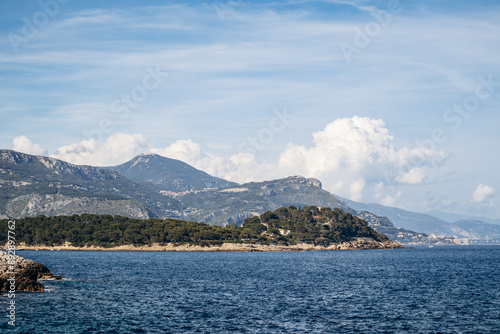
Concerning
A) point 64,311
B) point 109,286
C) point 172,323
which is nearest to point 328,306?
point 172,323

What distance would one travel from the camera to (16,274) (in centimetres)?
8262

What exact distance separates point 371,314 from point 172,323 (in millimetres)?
26435

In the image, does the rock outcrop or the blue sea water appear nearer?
the blue sea water

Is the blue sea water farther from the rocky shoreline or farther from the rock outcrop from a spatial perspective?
the rock outcrop

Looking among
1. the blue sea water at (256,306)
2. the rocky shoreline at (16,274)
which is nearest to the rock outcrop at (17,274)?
the rocky shoreline at (16,274)

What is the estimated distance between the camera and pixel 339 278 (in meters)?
120

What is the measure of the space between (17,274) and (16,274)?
448 mm

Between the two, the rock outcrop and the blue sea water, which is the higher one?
the rock outcrop

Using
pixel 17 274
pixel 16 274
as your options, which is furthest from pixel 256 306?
pixel 17 274

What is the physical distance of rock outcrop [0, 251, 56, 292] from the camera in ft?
257

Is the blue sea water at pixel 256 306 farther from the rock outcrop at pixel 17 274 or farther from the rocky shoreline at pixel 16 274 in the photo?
the rock outcrop at pixel 17 274

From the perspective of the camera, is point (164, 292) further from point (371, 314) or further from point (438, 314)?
point (438, 314)

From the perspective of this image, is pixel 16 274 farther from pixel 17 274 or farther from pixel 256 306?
pixel 256 306

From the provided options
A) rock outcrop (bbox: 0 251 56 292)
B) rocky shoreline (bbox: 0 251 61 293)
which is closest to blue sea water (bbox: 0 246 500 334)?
rocky shoreline (bbox: 0 251 61 293)
